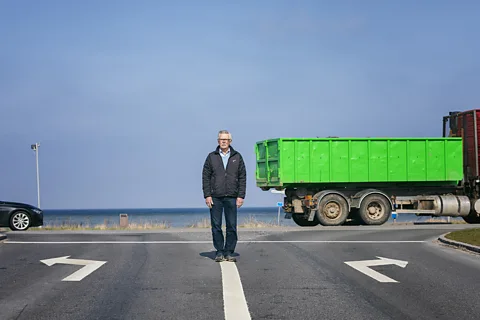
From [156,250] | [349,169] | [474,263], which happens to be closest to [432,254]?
[474,263]

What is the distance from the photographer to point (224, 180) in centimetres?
1118

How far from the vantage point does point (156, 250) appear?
1403 centimetres

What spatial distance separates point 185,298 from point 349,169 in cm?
1773

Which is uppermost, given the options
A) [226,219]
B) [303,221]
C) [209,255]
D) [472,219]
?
[226,219]

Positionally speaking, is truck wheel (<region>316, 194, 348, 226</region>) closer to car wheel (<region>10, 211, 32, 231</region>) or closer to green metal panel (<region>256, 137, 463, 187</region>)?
green metal panel (<region>256, 137, 463, 187</region>)

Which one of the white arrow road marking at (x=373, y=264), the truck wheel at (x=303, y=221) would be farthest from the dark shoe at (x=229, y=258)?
the truck wheel at (x=303, y=221)

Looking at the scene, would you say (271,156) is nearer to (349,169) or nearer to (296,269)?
(349,169)

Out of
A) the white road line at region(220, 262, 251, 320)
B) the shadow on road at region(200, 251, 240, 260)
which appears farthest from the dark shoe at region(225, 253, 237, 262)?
the white road line at region(220, 262, 251, 320)

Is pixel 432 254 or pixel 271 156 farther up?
pixel 271 156

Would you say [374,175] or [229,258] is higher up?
[374,175]

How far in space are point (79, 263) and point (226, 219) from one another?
8.50ft

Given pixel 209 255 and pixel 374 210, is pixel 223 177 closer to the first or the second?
pixel 209 255

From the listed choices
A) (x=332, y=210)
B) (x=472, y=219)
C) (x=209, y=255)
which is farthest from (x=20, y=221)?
(x=472, y=219)

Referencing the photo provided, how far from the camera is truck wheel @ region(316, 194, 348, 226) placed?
2445 centimetres
